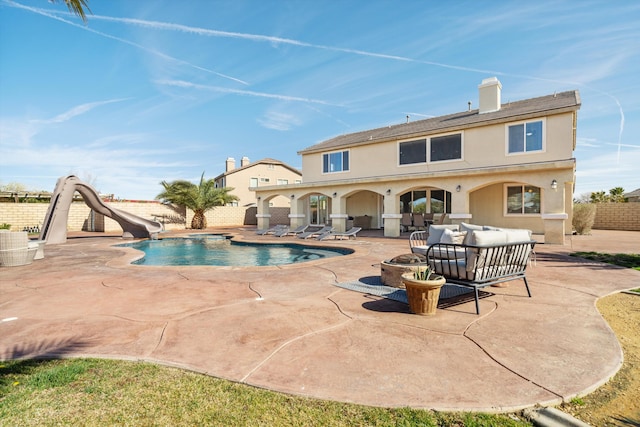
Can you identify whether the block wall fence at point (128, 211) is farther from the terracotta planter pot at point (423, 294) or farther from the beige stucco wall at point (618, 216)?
the beige stucco wall at point (618, 216)

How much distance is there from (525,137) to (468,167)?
2.96 meters

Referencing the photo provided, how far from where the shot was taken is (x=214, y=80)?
22.1m

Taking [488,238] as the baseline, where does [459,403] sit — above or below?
below

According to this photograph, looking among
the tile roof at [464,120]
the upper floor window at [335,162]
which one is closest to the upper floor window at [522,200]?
the tile roof at [464,120]

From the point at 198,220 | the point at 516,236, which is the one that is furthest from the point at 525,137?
the point at 198,220

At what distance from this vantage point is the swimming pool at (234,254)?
12.0 meters

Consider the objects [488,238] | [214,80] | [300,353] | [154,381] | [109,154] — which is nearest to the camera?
[154,381]

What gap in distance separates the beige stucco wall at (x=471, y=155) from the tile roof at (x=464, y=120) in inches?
15.1

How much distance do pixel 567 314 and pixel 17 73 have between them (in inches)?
820

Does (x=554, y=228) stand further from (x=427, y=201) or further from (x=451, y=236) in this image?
(x=451, y=236)

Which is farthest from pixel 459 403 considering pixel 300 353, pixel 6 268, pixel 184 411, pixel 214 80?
pixel 214 80

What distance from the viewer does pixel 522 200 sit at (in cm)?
1748

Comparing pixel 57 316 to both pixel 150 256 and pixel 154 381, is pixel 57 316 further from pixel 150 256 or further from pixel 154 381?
pixel 150 256

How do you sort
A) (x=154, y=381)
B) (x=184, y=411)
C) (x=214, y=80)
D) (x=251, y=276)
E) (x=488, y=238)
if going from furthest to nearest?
(x=214, y=80)
(x=251, y=276)
(x=488, y=238)
(x=154, y=381)
(x=184, y=411)
